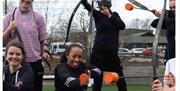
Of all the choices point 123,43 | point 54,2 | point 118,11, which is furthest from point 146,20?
point 123,43

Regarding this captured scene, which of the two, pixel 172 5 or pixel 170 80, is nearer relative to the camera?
pixel 170 80

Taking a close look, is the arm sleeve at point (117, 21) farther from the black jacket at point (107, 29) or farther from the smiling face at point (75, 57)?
the smiling face at point (75, 57)

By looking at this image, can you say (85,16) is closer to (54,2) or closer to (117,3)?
(54,2)

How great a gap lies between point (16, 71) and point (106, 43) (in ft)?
3.72

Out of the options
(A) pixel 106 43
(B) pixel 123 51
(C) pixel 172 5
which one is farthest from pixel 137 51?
(C) pixel 172 5

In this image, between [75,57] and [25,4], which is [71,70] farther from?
[25,4]

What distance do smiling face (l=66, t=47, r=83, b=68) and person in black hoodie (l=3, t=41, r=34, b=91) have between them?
260 mm

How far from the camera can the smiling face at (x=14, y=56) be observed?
2.23 m

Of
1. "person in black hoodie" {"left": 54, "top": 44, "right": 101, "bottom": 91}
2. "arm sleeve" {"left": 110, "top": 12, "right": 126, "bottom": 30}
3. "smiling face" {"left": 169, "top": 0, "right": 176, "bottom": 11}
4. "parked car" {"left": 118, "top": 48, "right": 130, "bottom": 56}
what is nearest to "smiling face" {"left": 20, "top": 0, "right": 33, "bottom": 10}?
"person in black hoodie" {"left": 54, "top": 44, "right": 101, "bottom": 91}

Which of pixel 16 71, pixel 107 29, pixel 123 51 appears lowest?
pixel 123 51

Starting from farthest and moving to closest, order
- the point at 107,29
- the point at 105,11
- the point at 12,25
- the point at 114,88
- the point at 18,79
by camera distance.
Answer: the point at 114,88 → the point at 107,29 → the point at 105,11 → the point at 12,25 → the point at 18,79

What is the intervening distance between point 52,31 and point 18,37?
5.54ft

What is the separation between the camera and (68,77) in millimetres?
2438

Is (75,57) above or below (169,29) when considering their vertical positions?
below
